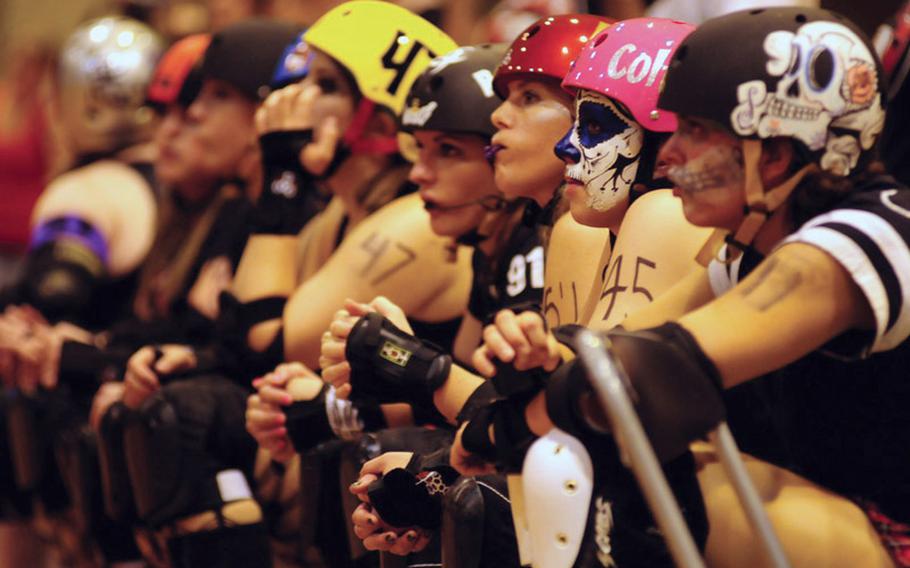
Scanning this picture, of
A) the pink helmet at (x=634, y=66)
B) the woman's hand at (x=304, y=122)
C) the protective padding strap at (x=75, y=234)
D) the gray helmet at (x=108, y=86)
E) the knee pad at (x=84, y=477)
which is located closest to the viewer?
the pink helmet at (x=634, y=66)

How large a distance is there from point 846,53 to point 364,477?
4.22 feet

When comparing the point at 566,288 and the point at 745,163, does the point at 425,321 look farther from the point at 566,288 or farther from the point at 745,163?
the point at 745,163

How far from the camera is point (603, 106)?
3.17 metres

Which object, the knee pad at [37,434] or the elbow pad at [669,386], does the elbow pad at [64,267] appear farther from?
the elbow pad at [669,386]

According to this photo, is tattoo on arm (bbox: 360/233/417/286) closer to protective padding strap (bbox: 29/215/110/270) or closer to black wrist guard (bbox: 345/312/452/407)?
black wrist guard (bbox: 345/312/452/407)

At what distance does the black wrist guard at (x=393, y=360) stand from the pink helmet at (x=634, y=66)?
0.58 meters

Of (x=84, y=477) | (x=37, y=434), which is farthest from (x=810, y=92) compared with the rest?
(x=37, y=434)

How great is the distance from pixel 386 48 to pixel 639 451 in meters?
2.27

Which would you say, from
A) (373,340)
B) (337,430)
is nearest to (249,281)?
(337,430)

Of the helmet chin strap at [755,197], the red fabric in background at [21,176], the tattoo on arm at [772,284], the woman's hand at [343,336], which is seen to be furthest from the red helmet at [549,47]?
the red fabric in background at [21,176]

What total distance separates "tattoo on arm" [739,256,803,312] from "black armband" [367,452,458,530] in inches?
34.1

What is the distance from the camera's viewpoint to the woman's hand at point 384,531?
324 centimetres

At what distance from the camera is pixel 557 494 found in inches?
101

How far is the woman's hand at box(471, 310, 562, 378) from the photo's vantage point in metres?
2.58
